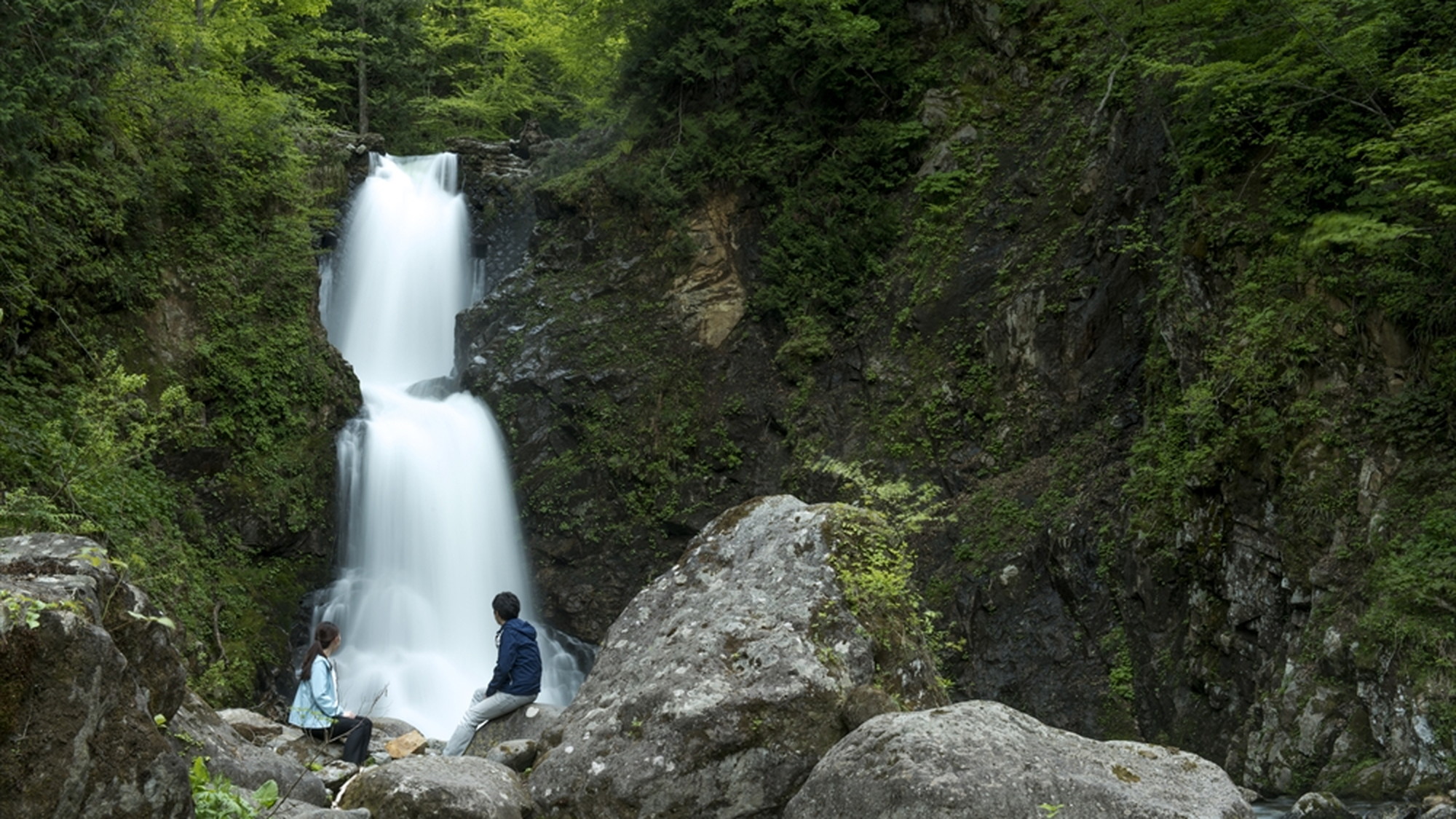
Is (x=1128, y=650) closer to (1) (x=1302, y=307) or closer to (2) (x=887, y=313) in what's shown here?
(1) (x=1302, y=307)

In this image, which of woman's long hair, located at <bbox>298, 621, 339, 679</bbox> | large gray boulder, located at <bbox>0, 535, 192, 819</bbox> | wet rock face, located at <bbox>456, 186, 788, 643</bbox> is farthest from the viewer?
wet rock face, located at <bbox>456, 186, 788, 643</bbox>

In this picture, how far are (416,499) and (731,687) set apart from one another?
1127 cm

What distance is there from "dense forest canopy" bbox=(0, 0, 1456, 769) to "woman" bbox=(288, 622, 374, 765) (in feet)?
7.68

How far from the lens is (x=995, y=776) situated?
3.94 metres

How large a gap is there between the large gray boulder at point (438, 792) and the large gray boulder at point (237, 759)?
440 mm

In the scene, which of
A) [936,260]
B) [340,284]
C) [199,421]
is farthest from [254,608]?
[936,260]

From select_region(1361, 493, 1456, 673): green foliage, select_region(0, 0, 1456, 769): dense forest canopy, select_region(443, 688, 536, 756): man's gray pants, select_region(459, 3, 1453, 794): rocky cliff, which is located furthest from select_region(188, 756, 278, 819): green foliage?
select_region(1361, 493, 1456, 673): green foliage

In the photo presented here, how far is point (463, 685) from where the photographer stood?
1380cm

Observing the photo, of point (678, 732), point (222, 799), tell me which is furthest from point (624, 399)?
point (222, 799)

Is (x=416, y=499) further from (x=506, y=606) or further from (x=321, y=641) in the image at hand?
(x=506, y=606)

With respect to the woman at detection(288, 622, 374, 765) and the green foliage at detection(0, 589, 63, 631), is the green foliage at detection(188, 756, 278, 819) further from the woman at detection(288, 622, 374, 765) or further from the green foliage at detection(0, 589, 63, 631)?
the woman at detection(288, 622, 374, 765)

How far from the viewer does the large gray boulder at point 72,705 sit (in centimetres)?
327

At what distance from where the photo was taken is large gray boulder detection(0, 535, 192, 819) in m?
3.27

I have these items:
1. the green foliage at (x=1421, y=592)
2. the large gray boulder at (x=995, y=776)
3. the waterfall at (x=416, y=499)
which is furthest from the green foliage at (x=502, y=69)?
the large gray boulder at (x=995, y=776)
